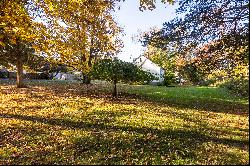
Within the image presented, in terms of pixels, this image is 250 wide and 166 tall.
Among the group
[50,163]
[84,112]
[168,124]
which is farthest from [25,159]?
[84,112]

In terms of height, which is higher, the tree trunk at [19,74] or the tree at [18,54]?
the tree at [18,54]

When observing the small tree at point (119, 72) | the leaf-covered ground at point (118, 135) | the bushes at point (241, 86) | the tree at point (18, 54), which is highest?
the tree at point (18, 54)

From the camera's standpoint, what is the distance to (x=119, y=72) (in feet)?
59.6

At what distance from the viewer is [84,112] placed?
1297 centimetres

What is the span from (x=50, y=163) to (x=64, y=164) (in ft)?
1.08

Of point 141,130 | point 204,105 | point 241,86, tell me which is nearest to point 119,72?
point 204,105

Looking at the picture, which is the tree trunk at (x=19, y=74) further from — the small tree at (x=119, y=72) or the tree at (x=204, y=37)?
the tree at (x=204, y=37)

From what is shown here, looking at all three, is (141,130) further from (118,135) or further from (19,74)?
(19,74)

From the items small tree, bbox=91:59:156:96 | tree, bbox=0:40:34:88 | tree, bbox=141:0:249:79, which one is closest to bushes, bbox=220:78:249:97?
tree, bbox=141:0:249:79

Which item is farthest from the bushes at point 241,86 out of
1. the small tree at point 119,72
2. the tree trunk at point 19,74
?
the tree trunk at point 19,74

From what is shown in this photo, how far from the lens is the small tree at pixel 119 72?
18273mm

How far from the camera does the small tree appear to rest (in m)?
18.3

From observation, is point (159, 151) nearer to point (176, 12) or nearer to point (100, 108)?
point (176, 12)

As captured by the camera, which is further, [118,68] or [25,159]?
[118,68]
